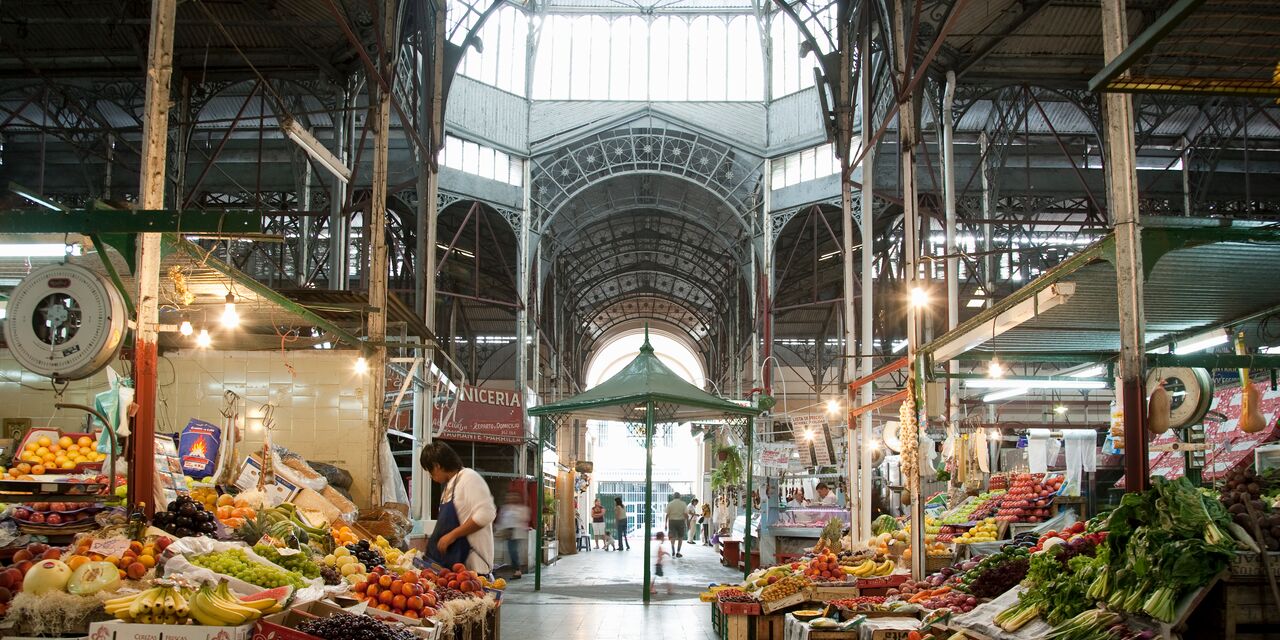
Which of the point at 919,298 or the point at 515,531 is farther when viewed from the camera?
the point at 515,531

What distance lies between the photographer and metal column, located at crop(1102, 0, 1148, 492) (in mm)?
5656

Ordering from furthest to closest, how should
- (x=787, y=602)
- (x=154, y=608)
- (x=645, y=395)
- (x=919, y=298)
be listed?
(x=645, y=395)
(x=919, y=298)
(x=787, y=602)
(x=154, y=608)

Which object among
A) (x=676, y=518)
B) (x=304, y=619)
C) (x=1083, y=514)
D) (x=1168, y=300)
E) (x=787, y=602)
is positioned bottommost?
(x=676, y=518)

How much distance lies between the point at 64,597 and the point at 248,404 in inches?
264

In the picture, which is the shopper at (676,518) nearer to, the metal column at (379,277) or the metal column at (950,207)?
the metal column at (950,207)

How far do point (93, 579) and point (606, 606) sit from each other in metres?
7.49

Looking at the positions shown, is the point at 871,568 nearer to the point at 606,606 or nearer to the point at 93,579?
the point at 606,606

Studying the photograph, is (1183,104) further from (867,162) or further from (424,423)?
(424,423)

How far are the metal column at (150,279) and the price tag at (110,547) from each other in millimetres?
425

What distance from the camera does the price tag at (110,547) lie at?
5.34 metres

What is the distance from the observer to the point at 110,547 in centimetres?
541

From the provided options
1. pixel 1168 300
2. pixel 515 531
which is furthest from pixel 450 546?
pixel 515 531

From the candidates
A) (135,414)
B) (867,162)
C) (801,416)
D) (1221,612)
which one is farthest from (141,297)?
(801,416)

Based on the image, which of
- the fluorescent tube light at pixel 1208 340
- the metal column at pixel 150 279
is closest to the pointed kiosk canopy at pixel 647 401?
the fluorescent tube light at pixel 1208 340
